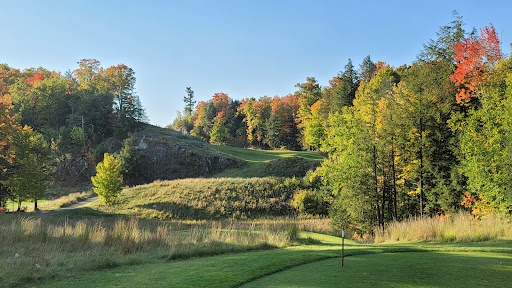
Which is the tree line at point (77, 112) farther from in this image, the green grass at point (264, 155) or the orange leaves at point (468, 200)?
the orange leaves at point (468, 200)

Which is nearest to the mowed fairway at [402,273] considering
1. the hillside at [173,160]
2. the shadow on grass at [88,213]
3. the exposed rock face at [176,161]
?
the shadow on grass at [88,213]

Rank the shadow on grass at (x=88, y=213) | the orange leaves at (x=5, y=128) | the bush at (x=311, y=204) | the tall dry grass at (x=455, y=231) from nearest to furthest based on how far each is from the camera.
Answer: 1. the tall dry grass at (x=455, y=231)
2. the orange leaves at (x=5, y=128)
3. the shadow on grass at (x=88, y=213)
4. the bush at (x=311, y=204)

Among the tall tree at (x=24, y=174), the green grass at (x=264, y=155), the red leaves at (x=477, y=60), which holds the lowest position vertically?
the tall tree at (x=24, y=174)

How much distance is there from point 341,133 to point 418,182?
7315mm

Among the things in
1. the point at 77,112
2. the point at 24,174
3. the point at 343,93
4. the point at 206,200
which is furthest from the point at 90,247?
the point at 77,112

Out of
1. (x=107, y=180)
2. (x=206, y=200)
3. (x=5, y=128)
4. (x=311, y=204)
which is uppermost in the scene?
(x=5, y=128)

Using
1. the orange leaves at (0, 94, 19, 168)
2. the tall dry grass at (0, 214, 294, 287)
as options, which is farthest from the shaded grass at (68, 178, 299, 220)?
the tall dry grass at (0, 214, 294, 287)

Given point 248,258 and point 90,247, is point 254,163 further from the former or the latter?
point 248,258

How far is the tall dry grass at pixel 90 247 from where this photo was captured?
6955 millimetres

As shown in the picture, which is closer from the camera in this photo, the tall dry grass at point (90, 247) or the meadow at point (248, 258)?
the meadow at point (248, 258)

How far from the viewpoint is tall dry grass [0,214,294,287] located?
6955 mm

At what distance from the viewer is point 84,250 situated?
30.5ft

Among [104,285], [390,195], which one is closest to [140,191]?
[390,195]

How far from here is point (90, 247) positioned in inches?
377
